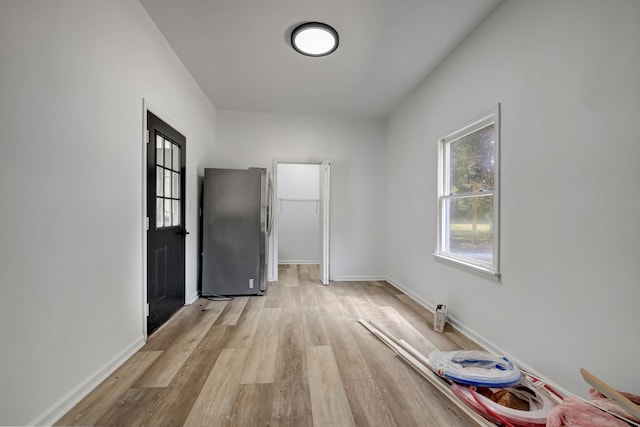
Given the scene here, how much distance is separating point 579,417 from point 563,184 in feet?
3.81

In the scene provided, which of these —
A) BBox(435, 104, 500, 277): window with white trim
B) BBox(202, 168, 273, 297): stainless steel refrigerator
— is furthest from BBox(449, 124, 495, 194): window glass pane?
BBox(202, 168, 273, 297): stainless steel refrigerator

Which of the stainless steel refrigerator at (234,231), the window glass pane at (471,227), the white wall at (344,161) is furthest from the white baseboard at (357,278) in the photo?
the window glass pane at (471,227)

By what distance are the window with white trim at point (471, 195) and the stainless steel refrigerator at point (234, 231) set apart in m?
2.21

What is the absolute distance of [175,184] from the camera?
3002mm

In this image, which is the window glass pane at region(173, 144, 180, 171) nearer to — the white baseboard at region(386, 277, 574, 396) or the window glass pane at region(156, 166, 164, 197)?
the window glass pane at region(156, 166, 164, 197)

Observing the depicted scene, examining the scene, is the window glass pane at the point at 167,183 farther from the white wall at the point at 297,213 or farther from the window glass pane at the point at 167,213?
the white wall at the point at 297,213

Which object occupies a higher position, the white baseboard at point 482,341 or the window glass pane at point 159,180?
the window glass pane at point 159,180

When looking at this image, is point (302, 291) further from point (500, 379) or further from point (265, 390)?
point (500, 379)

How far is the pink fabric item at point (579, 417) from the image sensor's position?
110 cm

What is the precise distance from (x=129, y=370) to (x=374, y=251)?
3514 millimetres

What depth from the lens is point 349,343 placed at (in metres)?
2.34

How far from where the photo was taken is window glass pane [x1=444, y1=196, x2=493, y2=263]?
2.37 meters

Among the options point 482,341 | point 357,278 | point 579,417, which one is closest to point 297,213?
point 357,278

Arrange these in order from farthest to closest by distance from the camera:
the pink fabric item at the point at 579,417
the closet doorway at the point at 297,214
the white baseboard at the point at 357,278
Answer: the closet doorway at the point at 297,214 < the white baseboard at the point at 357,278 < the pink fabric item at the point at 579,417
